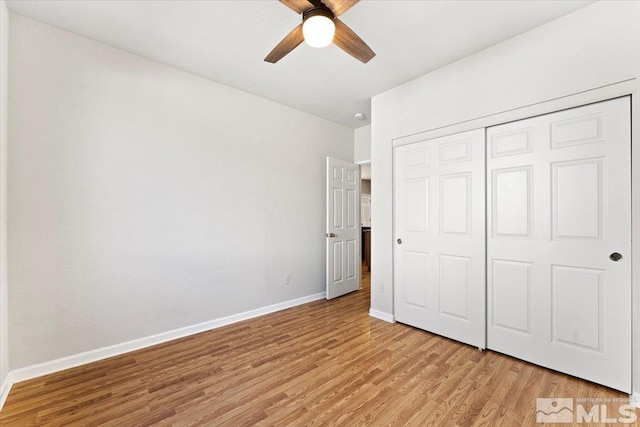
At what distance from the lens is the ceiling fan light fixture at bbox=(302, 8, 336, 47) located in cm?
161

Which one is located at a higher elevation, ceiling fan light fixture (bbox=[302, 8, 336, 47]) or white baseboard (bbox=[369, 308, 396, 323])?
ceiling fan light fixture (bbox=[302, 8, 336, 47])

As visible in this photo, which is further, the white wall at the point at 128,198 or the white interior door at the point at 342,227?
the white interior door at the point at 342,227

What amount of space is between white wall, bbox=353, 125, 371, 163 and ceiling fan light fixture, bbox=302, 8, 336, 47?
2985 mm

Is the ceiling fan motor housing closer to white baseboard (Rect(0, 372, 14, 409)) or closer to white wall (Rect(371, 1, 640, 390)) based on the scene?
white wall (Rect(371, 1, 640, 390))

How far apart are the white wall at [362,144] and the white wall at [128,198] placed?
1.50 meters

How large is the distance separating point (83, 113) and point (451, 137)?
3411mm

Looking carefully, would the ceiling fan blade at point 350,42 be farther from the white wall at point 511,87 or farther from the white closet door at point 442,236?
the white closet door at point 442,236

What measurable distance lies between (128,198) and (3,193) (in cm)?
76

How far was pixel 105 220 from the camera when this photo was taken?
7.88ft

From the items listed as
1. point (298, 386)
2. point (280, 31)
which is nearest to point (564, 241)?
point (298, 386)

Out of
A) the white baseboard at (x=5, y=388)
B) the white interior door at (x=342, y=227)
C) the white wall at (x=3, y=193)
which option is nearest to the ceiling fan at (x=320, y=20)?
the white wall at (x=3, y=193)

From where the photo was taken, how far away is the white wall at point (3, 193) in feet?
6.17

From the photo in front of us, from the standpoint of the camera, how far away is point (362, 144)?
4648 mm

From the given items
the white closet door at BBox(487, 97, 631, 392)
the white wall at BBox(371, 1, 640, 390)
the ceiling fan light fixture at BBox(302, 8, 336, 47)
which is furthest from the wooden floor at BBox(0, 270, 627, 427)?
the ceiling fan light fixture at BBox(302, 8, 336, 47)
